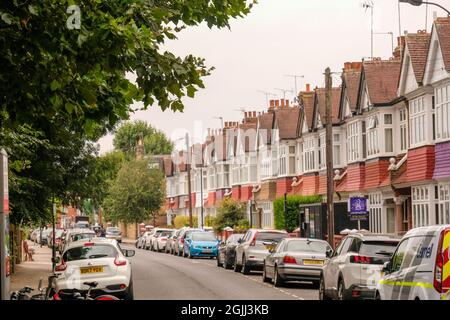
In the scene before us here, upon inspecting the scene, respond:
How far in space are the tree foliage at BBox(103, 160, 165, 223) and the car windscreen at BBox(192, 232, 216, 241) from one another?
161 ft

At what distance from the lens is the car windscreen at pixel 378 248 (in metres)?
20.5

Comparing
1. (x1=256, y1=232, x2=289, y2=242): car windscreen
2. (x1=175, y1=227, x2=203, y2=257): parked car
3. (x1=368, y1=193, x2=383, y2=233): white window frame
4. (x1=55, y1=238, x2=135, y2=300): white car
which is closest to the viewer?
(x1=55, y1=238, x2=135, y2=300): white car

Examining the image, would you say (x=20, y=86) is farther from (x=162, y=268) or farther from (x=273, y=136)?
(x=273, y=136)

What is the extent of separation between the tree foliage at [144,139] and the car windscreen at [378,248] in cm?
11783

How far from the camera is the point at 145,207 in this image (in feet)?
349

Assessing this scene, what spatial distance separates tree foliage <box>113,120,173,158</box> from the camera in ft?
463

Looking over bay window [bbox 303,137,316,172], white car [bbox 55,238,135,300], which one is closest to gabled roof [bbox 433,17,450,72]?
white car [bbox 55,238,135,300]

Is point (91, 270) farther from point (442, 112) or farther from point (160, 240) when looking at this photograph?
point (160, 240)

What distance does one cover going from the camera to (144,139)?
5586 inches

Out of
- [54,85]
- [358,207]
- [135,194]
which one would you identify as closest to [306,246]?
[358,207]

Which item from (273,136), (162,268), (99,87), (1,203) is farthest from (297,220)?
(1,203)

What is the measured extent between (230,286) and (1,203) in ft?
64.5

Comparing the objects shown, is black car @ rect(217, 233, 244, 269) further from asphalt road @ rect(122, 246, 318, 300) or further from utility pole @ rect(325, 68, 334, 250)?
utility pole @ rect(325, 68, 334, 250)

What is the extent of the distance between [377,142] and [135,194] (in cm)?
5753
